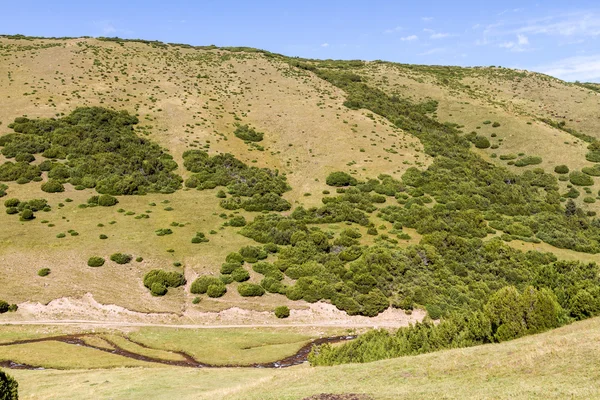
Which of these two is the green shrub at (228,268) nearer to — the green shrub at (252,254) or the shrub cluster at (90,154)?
the green shrub at (252,254)

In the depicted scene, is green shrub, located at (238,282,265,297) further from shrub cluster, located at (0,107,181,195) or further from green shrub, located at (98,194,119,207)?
shrub cluster, located at (0,107,181,195)

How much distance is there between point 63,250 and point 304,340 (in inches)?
1373

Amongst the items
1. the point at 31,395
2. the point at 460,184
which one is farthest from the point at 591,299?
the point at 460,184

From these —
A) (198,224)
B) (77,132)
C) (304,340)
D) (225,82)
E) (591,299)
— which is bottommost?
(304,340)

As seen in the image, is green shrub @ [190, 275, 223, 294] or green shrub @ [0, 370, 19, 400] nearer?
green shrub @ [0, 370, 19, 400]

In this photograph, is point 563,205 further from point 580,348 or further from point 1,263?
point 1,263

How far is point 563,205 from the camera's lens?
8519cm

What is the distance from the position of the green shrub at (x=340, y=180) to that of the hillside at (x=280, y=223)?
0.49m

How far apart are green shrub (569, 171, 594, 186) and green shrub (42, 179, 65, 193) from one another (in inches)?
3935

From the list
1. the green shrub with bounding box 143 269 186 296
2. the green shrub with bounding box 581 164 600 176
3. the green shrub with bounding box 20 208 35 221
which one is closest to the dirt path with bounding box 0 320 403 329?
the green shrub with bounding box 143 269 186 296

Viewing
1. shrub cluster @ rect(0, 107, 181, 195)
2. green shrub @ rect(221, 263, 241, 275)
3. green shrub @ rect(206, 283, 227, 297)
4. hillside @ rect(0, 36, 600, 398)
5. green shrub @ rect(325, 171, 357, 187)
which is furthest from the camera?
green shrub @ rect(325, 171, 357, 187)

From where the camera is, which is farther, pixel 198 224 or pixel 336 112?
pixel 336 112

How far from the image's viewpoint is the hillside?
2995cm

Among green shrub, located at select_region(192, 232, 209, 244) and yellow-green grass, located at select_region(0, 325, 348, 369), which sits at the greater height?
green shrub, located at select_region(192, 232, 209, 244)
